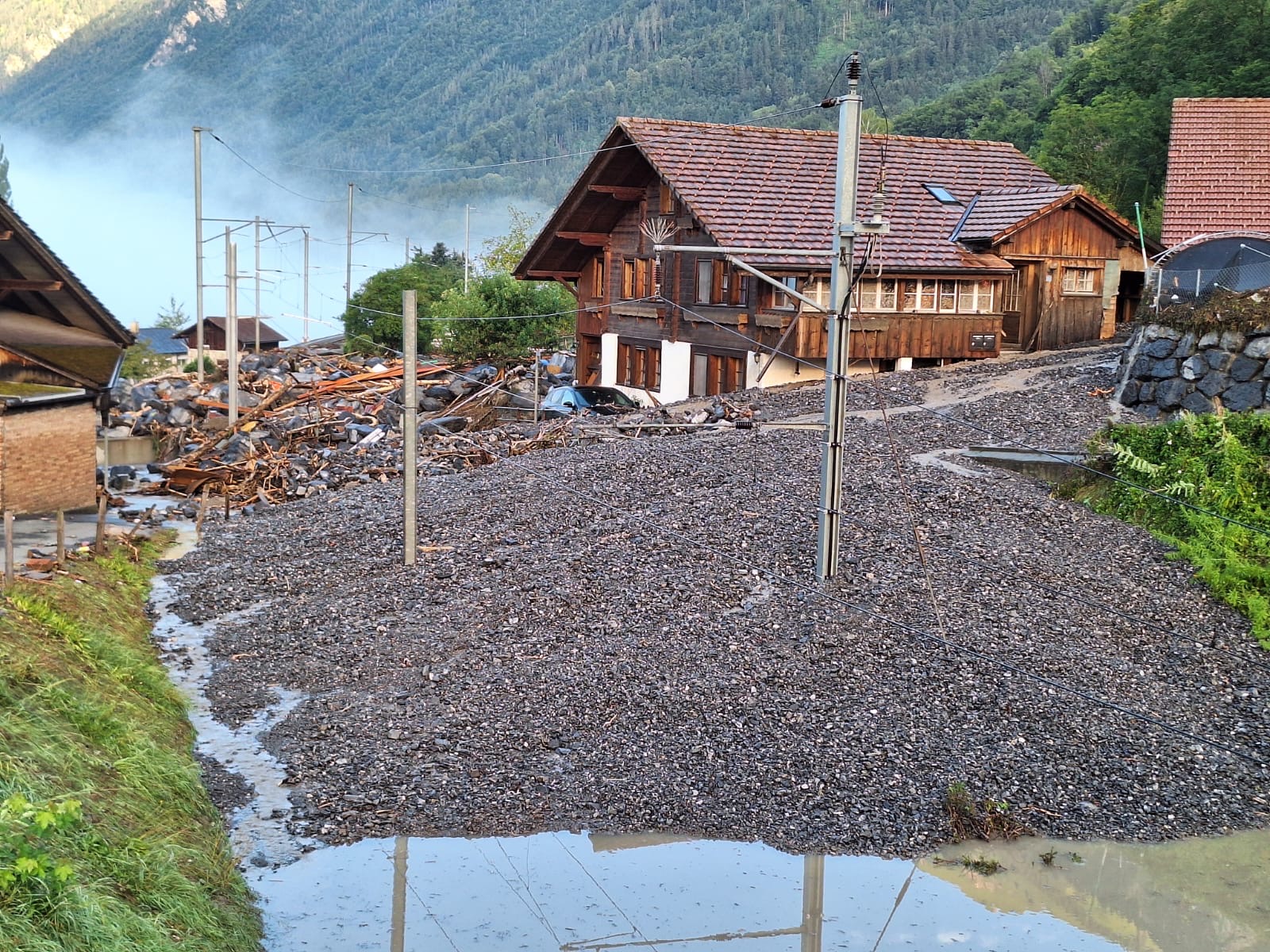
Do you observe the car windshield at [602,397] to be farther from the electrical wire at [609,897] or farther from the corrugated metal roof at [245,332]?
the corrugated metal roof at [245,332]

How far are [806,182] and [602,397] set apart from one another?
23.7 ft

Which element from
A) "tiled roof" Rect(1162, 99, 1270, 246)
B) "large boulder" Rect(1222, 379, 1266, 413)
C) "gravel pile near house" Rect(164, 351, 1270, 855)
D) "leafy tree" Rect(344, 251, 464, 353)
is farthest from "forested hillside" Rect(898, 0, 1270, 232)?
"gravel pile near house" Rect(164, 351, 1270, 855)

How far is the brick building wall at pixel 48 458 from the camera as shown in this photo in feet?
72.2

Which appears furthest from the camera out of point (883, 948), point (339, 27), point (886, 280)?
point (339, 27)

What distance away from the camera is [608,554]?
17.5 meters

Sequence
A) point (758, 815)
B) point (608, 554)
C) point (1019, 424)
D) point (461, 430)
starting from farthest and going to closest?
1. point (461, 430)
2. point (1019, 424)
3. point (608, 554)
4. point (758, 815)

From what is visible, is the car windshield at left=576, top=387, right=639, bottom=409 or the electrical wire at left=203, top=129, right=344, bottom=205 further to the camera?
the electrical wire at left=203, top=129, right=344, bottom=205

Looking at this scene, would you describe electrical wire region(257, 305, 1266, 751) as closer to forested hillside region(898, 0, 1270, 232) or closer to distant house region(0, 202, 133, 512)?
distant house region(0, 202, 133, 512)

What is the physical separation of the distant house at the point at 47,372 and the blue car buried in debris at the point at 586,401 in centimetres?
1046

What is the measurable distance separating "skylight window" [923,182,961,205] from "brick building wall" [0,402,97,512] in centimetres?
2081

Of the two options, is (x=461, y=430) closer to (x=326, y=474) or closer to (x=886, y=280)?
(x=326, y=474)

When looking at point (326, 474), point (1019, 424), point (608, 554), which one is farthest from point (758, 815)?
point (326, 474)

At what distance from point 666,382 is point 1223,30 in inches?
944

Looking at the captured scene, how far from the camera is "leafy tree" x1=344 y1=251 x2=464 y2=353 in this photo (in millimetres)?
52719
